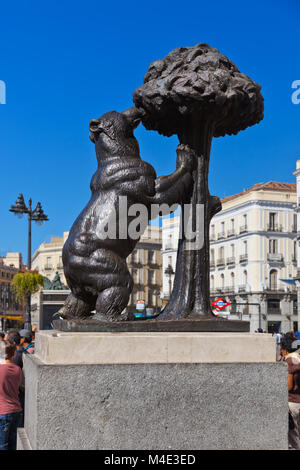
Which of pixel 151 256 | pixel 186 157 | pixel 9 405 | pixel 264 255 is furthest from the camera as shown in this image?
pixel 151 256

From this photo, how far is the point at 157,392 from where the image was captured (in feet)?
12.1

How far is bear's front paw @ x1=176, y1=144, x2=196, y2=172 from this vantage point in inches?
184

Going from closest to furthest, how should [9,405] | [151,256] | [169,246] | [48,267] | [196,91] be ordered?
[196,91] < [9,405] < [169,246] < [151,256] < [48,267]

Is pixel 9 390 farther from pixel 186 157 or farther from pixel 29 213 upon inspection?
pixel 29 213

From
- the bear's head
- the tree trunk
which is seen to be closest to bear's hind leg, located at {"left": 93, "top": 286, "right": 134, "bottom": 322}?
the tree trunk

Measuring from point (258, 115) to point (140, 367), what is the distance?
238 cm

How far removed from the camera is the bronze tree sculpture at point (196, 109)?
447cm

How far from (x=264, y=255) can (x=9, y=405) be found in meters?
48.4

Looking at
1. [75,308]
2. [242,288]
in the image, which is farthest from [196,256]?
[242,288]

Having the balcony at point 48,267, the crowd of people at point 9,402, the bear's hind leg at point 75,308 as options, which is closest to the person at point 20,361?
the crowd of people at point 9,402

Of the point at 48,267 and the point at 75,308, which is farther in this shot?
the point at 48,267

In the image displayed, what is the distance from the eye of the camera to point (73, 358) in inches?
144
